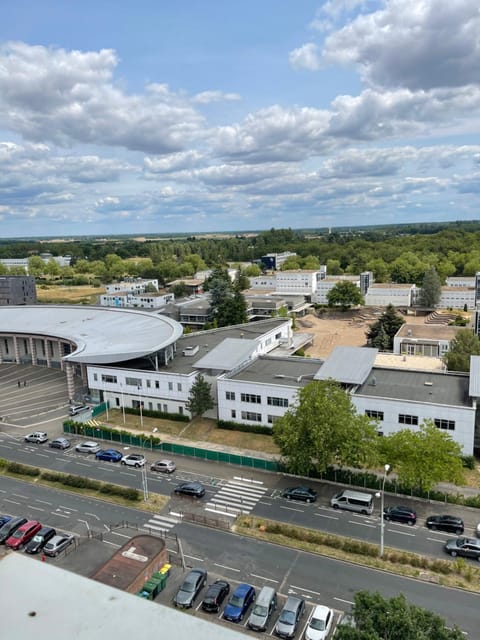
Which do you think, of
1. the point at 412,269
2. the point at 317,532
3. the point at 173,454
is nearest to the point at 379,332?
the point at 173,454

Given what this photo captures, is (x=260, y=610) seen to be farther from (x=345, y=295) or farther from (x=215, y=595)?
(x=345, y=295)

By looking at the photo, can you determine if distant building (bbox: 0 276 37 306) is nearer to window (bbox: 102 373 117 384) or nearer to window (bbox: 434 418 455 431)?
window (bbox: 102 373 117 384)

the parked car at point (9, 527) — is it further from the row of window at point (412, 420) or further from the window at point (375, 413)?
the row of window at point (412, 420)

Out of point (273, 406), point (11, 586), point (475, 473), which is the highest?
point (11, 586)

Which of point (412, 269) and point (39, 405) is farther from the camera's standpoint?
point (412, 269)

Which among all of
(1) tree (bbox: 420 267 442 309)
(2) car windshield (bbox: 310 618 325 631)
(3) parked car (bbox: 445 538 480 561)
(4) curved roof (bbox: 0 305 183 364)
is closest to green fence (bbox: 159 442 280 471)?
(4) curved roof (bbox: 0 305 183 364)

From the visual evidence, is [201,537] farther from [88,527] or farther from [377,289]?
[377,289]
